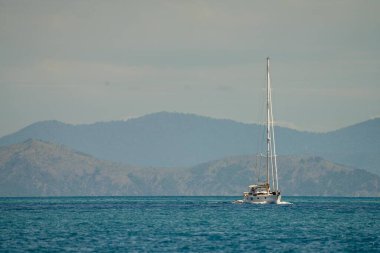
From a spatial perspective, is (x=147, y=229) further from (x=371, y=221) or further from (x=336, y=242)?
(x=371, y=221)

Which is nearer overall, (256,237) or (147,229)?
(256,237)

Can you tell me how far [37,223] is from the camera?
145250 millimetres

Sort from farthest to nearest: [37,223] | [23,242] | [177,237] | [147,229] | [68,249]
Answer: [37,223] → [147,229] → [177,237] → [23,242] → [68,249]

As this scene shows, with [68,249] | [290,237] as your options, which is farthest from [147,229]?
[68,249]

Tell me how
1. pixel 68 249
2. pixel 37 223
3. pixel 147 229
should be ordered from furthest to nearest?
pixel 37 223 → pixel 147 229 → pixel 68 249

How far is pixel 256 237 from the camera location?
11681cm

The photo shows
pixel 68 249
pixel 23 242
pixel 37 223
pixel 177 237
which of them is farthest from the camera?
pixel 37 223

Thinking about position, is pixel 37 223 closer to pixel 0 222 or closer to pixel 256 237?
pixel 0 222

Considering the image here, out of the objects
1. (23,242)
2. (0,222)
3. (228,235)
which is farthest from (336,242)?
(0,222)

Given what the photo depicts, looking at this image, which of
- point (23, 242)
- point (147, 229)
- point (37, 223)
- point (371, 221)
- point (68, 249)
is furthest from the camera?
point (371, 221)

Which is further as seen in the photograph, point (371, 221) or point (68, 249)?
point (371, 221)

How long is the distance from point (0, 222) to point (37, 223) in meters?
8.32

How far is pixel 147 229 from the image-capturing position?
130 metres

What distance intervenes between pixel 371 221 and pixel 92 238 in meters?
62.1
